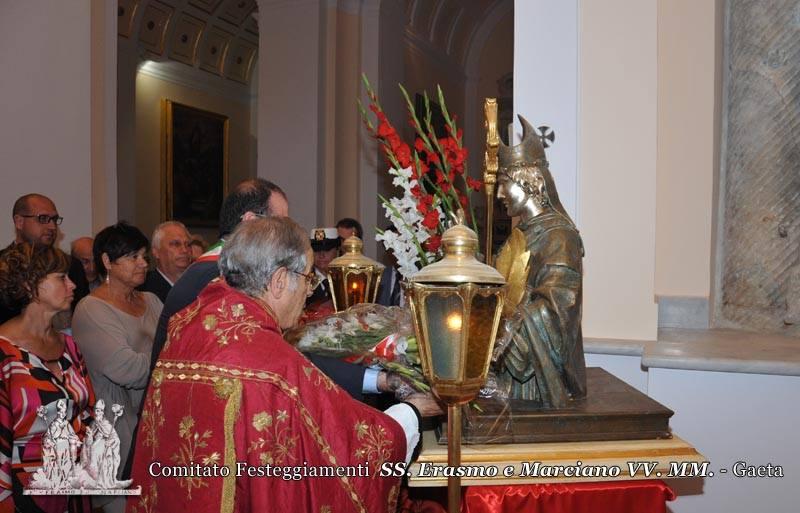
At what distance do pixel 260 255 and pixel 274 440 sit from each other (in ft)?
1.68

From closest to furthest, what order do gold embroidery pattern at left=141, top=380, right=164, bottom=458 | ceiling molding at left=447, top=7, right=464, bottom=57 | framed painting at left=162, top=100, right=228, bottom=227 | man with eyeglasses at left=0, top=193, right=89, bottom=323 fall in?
gold embroidery pattern at left=141, top=380, right=164, bottom=458 < man with eyeglasses at left=0, top=193, right=89, bottom=323 < framed painting at left=162, top=100, right=228, bottom=227 < ceiling molding at left=447, top=7, right=464, bottom=57

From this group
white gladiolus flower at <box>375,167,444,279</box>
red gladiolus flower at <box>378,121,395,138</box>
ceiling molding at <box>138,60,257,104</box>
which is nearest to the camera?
red gladiolus flower at <box>378,121,395,138</box>

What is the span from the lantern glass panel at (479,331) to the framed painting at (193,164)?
1124 centimetres

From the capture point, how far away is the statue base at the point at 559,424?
2.37 meters

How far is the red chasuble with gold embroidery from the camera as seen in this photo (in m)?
1.94

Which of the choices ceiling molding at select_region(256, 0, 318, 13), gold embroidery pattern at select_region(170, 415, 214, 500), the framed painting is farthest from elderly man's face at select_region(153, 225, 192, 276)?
the framed painting

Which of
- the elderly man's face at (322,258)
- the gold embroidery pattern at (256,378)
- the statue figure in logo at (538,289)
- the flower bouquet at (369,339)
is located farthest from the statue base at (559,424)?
the elderly man's face at (322,258)

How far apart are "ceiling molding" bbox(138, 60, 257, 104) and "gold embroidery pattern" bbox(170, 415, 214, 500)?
36.5 feet

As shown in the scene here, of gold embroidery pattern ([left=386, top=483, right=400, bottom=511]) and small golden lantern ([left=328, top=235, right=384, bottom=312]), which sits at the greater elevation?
small golden lantern ([left=328, top=235, right=384, bottom=312])

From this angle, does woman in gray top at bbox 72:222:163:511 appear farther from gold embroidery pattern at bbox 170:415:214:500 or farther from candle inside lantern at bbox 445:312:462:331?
candle inside lantern at bbox 445:312:462:331

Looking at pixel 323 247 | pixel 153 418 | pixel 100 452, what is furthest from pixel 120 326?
pixel 153 418

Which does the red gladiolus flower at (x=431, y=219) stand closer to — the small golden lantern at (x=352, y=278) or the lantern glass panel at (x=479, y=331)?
the small golden lantern at (x=352, y=278)

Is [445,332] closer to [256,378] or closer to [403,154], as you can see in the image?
[256,378]

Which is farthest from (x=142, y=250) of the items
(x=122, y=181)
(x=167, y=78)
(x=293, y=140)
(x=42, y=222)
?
(x=167, y=78)
